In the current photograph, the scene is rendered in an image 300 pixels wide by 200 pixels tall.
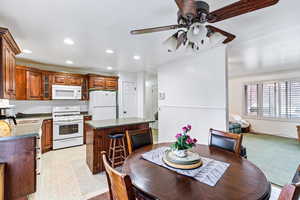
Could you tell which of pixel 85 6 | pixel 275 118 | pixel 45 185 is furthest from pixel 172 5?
pixel 275 118

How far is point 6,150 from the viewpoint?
1866 mm

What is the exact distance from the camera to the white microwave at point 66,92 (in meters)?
4.27

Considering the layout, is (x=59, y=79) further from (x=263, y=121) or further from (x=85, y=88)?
(x=263, y=121)

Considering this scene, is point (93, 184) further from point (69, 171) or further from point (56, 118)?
point (56, 118)

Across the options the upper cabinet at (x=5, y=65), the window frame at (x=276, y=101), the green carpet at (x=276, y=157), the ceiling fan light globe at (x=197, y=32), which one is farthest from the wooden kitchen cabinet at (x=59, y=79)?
the window frame at (x=276, y=101)

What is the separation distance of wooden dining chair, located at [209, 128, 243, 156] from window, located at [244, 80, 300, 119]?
16.8 ft

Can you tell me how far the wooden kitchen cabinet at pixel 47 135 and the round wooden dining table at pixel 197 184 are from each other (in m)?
3.57

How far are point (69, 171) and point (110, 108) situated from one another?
8.23 ft

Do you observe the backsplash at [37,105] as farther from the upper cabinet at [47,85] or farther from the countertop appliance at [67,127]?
the countertop appliance at [67,127]

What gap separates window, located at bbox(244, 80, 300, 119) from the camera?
5.12 m

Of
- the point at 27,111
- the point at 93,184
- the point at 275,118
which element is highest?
the point at 27,111

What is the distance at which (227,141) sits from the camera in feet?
6.04

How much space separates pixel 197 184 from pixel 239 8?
1.39m

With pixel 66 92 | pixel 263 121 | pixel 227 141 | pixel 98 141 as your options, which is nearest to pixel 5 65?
pixel 98 141
